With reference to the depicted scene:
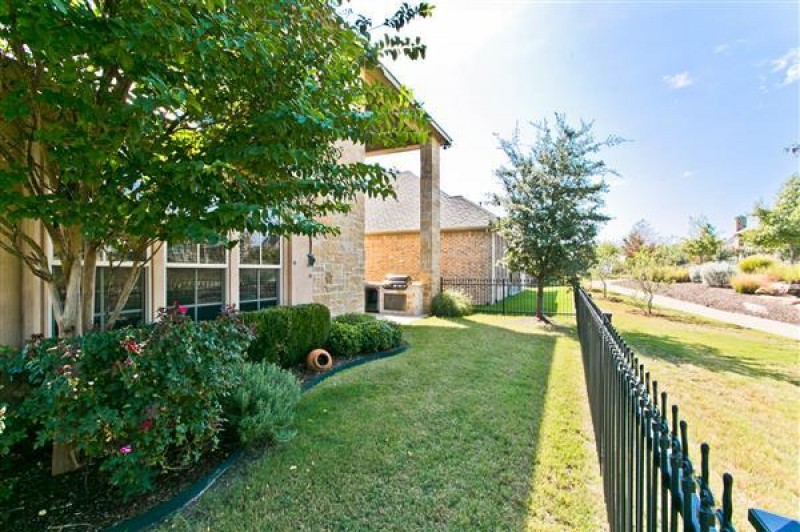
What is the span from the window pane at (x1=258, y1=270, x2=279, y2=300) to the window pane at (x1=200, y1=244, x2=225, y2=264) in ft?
2.85

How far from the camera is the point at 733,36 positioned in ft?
28.5

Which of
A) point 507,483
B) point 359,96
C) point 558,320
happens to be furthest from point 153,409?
point 558,320

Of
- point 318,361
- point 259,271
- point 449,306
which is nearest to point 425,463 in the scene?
point 318,361

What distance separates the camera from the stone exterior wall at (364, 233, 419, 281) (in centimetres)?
1645

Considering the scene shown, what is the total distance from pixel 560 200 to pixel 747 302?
35.1 ft

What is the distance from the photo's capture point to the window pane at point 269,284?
20.4 feet

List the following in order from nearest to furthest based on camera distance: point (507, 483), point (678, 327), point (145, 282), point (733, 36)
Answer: point (507, 483)
point (145, 282)
point (733, 36)
point (678, 327)

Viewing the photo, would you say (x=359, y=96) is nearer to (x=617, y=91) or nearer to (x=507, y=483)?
(x=507, y=483)

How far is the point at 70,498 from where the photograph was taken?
2.52 m

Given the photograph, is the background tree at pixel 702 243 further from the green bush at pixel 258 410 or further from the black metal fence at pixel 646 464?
the green bush at pixel 258 410

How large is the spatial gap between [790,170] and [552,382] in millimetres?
25442

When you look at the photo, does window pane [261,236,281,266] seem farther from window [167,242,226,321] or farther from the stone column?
the stone column

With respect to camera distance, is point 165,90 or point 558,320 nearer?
point 165,90

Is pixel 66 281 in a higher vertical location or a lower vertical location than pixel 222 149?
lower
